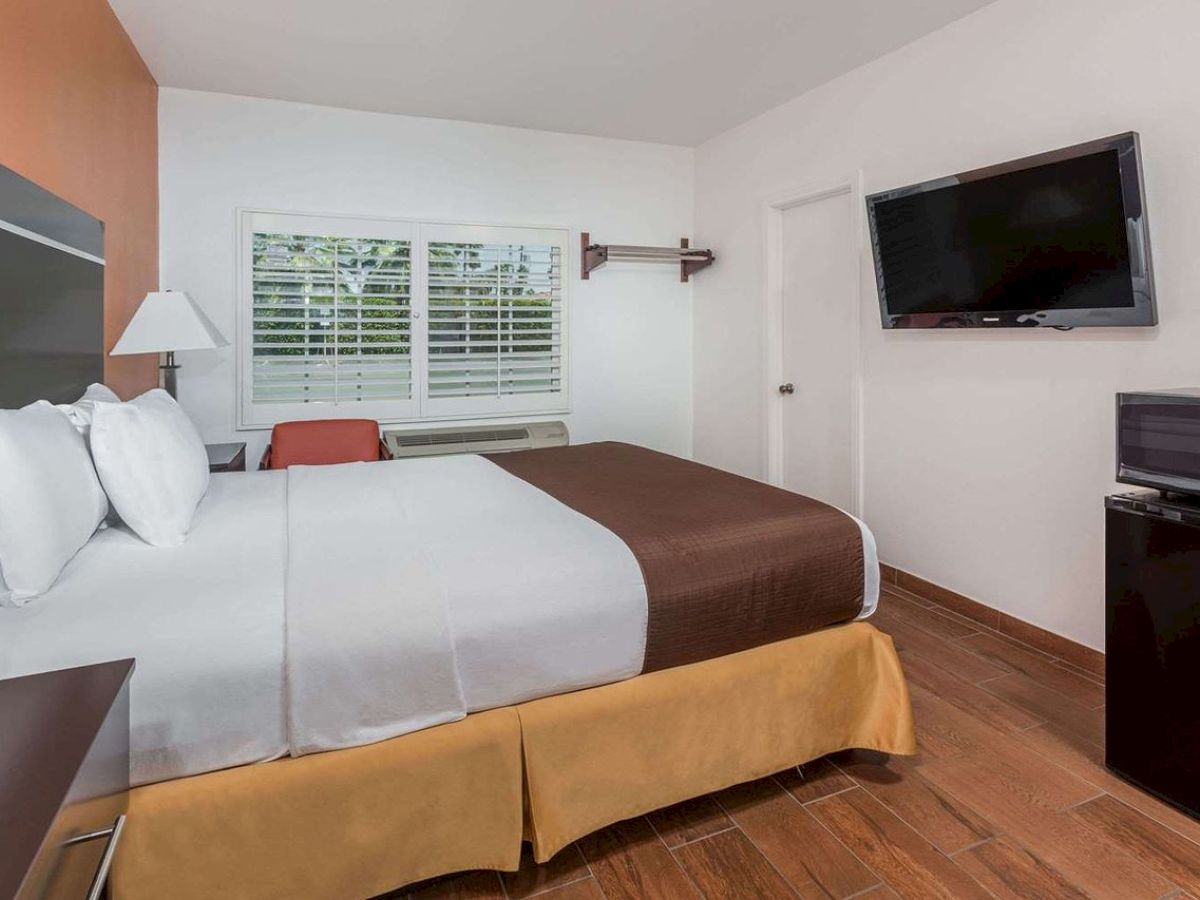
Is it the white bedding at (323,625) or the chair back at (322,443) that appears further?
the chair back at (322,443)

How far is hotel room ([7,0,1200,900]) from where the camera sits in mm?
1420

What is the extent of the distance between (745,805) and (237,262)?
12.3ft

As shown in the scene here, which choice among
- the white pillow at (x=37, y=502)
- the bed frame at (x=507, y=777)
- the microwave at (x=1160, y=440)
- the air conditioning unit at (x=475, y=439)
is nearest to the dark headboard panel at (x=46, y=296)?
the white pillow at (x=37, y=502)

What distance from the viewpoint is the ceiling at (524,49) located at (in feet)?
9.70

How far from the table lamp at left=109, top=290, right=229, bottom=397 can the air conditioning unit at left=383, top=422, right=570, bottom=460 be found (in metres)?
1.15

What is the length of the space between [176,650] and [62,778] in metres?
0.54

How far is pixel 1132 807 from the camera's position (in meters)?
1.88

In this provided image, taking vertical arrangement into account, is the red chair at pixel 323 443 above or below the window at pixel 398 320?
below

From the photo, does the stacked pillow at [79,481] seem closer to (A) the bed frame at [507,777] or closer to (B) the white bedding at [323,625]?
(B) the white bedding at [323,625]

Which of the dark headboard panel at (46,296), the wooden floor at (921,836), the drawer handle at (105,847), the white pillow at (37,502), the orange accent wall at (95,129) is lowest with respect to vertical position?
the wooden floor at (921,836)

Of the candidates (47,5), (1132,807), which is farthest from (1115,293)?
(47,5)

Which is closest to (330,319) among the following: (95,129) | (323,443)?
(323,443)

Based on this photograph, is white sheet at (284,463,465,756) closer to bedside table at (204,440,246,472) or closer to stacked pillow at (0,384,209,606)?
stacked pillow at (0,384,209,606)

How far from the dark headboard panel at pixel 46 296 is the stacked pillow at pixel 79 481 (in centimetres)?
20
